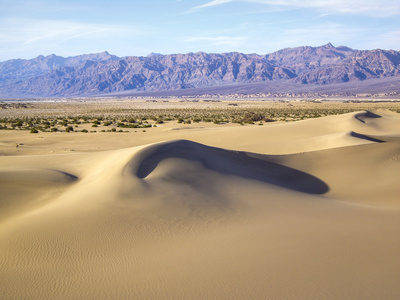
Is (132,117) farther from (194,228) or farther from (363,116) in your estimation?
(194,228)

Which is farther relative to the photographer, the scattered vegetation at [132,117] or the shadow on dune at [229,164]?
the scattered vegetation at [132,117]

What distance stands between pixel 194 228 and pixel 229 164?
17.5ft

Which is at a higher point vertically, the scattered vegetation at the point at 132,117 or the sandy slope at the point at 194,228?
the sandy slope at the point at 194,228

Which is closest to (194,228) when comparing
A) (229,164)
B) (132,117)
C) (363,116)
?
(229,164)

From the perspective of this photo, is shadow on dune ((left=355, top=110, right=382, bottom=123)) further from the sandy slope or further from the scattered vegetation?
the sandy slope

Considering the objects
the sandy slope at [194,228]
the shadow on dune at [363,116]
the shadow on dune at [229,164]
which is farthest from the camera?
the shadow on dune at [363,116]

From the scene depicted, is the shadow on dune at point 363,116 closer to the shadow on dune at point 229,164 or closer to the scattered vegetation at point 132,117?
the scattered vegetation at point 132,117

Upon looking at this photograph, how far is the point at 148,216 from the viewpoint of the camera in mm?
7633

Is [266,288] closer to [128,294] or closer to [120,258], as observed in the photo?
[128,294]

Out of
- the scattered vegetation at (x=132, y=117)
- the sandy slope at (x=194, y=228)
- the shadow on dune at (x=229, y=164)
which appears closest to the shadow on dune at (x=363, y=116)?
the scattered vegetation at (x=132, y=117)

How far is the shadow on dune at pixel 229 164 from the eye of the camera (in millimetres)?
10885

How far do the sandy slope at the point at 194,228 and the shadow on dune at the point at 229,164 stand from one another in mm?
59

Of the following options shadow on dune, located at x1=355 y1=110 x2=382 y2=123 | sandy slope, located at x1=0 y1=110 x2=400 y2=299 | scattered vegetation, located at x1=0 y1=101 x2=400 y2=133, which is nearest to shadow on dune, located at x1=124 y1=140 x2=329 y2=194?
sandy slope, located at x1=0 y1=110 x2=400 y2=299

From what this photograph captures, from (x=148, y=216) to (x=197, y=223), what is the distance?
984mm
